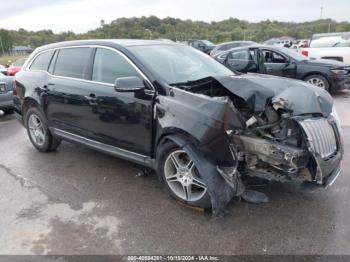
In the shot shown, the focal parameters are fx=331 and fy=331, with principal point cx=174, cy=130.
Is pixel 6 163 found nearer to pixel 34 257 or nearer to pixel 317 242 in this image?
pixel 34 257

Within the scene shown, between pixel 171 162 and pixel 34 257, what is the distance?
163 centimetres

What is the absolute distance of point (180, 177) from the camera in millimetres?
3666

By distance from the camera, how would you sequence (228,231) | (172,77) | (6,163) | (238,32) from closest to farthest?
(228,231), (172,77), (6,163), (238,32)

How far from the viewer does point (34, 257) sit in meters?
2.97

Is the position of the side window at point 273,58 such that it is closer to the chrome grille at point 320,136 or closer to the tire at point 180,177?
the chrome grille at point 320,136

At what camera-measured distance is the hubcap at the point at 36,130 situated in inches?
223

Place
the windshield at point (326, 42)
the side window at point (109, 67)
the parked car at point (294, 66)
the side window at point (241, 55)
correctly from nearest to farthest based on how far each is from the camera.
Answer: the side window at point (109, 67) < the parked car at point (294, 66) < the side window at point (241, 55) < the windshield at point (326, 42)

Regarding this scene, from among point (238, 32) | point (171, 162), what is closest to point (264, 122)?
point (171, 162)

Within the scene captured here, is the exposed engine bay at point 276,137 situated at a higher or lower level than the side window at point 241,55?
lower

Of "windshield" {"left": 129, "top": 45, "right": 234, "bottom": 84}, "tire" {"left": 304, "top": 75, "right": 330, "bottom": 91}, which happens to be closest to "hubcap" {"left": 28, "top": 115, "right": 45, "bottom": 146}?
"windshield" {"left": 129, "top": 45, "right": 234, "bottom": 84}

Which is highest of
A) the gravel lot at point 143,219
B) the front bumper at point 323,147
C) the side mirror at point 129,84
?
the side mirror at point 129,84

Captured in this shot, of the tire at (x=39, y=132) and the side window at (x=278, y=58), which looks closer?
the tire at (x=39, y=132)

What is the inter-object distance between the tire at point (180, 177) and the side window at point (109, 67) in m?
1.03

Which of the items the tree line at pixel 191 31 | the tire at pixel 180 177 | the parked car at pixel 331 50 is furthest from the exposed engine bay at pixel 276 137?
the tree line at pixel 191 31
